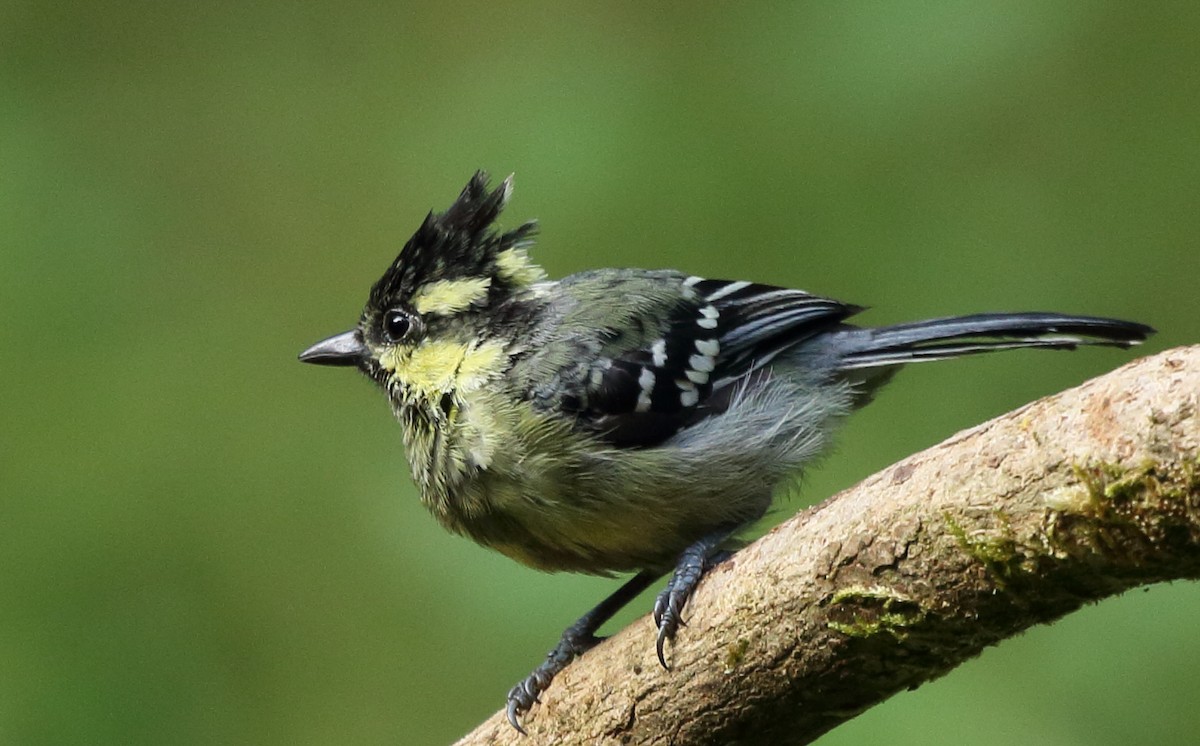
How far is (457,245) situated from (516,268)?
0.39 ft

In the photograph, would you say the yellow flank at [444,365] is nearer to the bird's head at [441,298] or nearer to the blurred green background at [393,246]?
the bird's head at [441,298]

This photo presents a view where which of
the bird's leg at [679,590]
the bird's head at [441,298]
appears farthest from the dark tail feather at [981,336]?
the bird's head at [441,298]

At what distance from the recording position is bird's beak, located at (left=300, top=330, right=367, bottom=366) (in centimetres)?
230

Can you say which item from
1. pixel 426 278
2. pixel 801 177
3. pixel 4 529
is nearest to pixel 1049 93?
pixel 801 177

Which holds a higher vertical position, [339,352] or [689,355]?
[339,352]

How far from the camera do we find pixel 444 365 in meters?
2.17

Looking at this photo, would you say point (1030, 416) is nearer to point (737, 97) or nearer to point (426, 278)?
point (426, 278)

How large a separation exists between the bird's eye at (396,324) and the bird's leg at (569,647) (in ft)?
2.01

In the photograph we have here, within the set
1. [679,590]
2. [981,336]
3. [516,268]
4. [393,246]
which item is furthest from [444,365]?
[393,246]

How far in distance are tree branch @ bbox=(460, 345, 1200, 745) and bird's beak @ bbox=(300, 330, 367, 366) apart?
865 millimetres

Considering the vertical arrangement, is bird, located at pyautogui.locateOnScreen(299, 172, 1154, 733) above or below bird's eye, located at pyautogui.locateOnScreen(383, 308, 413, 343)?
below

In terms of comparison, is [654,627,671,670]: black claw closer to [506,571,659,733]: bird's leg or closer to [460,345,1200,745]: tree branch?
[460,345,1200,745]: tree branch

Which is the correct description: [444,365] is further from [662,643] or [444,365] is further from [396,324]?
[662,643]

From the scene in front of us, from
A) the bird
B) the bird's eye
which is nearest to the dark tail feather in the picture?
the bird
